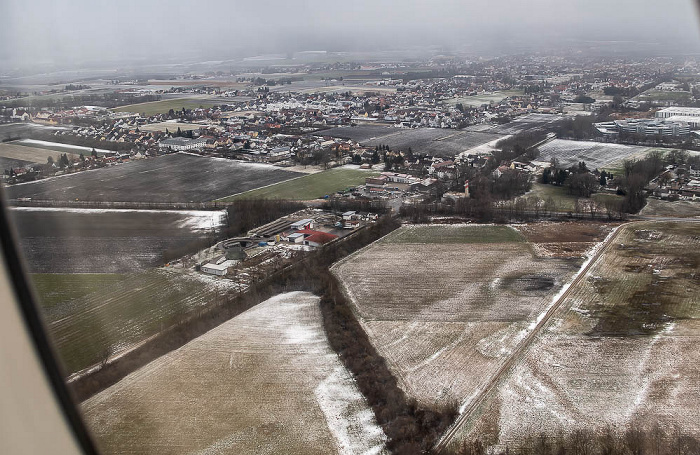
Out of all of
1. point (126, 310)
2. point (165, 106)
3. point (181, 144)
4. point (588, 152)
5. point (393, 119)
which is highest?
point (126, 310)

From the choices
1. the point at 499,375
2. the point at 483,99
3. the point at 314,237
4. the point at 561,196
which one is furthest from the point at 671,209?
the point at 483,99

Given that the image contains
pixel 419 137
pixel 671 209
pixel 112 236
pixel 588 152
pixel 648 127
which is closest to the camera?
pixel 112 236

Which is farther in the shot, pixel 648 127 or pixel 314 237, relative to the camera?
pixel 648 127

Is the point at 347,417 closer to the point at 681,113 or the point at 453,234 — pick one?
the point at 453,234

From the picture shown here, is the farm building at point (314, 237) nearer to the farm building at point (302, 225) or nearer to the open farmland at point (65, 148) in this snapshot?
the farm building at point (302, 225)

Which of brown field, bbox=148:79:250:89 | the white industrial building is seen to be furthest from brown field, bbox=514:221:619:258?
brown field, bbox=148:79:250:89

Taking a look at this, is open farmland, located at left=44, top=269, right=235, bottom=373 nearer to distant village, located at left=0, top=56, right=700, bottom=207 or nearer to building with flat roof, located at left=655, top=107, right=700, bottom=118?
distant village, located at left=0, top=56, right=700, bottom=207
